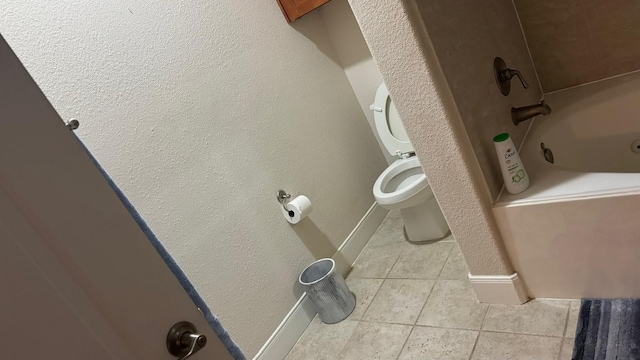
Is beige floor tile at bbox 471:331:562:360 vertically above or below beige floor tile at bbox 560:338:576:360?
Answer: above

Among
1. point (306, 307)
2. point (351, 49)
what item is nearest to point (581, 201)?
point (306, 307)

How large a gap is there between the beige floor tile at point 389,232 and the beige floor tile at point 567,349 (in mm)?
1123

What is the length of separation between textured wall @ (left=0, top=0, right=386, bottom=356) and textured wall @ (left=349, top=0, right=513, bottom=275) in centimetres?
84

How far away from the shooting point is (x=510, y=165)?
62.2 inches

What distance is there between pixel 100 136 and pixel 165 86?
1.15ft

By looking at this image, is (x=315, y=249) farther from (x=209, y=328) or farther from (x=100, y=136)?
(x=209, y=328)

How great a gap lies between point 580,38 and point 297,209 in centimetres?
150

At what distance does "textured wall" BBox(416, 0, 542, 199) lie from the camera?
1.52 m

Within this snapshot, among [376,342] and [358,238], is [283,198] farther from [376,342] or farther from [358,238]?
[376,342]

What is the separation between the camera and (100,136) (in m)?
1.62

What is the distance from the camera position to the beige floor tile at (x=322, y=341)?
2.03 m

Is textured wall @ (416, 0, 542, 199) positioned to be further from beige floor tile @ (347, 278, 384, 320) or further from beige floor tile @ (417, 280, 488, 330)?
beige floor tile @ (347, 278, 384, 320)

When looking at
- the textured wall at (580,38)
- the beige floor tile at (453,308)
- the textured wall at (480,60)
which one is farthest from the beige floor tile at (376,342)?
the textured wall at (580,38)

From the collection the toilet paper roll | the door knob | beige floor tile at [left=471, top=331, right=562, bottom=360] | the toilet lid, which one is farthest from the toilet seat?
the door knob
